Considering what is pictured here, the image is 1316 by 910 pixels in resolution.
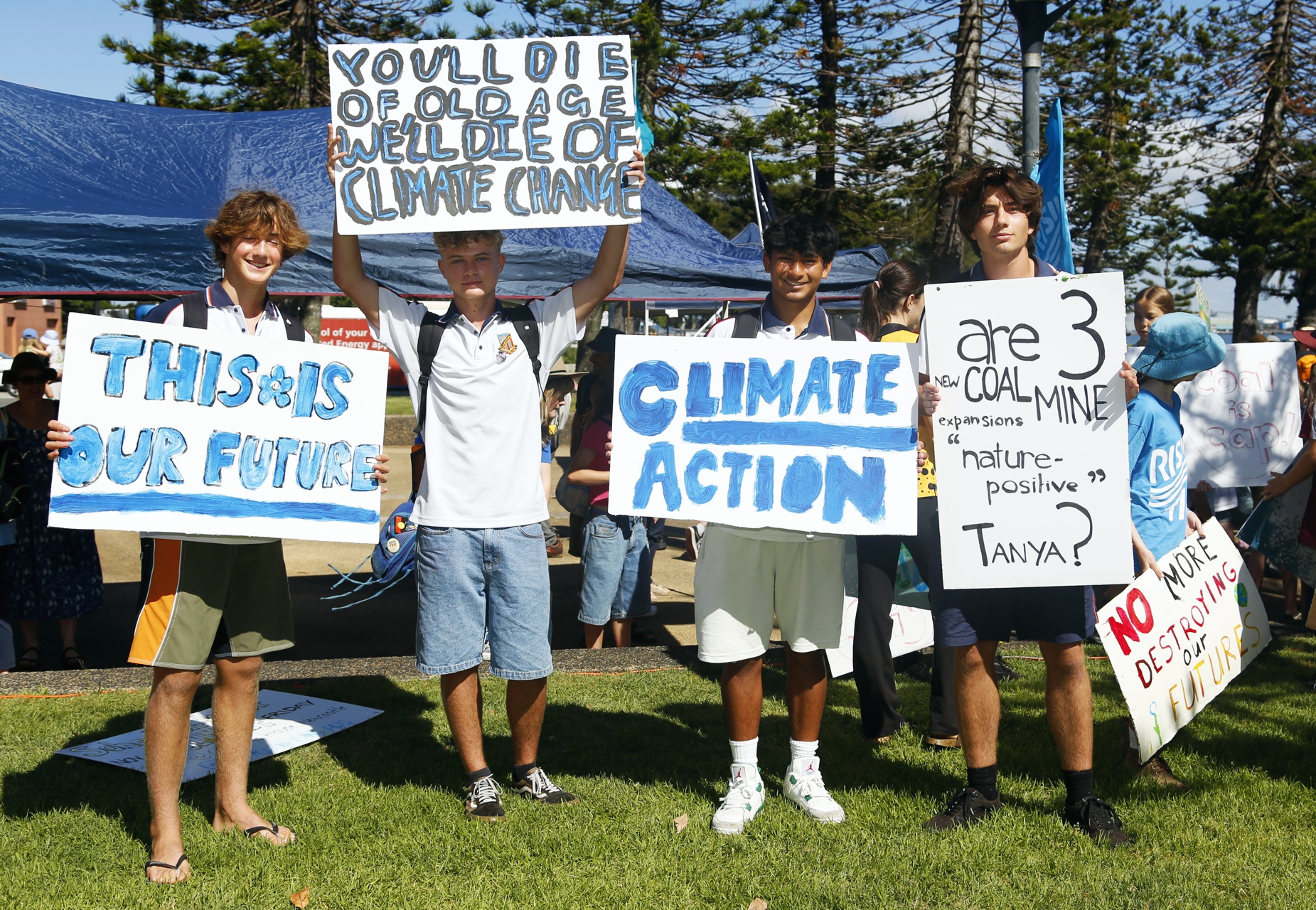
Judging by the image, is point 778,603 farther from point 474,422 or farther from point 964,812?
point 474,422

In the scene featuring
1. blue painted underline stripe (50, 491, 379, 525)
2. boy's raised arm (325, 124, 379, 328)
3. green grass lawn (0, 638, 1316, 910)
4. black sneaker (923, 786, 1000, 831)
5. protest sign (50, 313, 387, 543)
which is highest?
boy's raised arm (325, 124, 379, 328)

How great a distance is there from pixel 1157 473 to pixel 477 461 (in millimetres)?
2351

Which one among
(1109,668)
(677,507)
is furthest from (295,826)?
(1109,668)

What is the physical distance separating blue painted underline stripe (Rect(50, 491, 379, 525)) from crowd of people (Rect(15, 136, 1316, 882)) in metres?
0.11

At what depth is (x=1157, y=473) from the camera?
371 centimetres

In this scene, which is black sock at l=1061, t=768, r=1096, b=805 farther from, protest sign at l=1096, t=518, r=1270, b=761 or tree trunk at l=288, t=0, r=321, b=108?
tree trunk at l=288, t=0, r=321, b=108

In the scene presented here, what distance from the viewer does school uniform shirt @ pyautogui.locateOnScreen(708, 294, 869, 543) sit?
11.4 feet

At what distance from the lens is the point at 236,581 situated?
3.31 m

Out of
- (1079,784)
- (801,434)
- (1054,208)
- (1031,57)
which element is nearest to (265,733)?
(801,434)

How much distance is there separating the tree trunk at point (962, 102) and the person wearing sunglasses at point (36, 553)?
10.7m

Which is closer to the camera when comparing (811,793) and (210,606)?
(210,606)

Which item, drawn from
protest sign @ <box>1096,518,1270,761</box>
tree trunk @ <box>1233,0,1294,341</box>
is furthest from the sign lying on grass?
tree trunk @ <box>1233,0,1294,341</box>

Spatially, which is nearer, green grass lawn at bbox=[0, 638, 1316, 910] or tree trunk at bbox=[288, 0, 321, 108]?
green grass lawn at bbox=[0, 638, 1316, 910]

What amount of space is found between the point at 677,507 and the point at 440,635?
88cm
